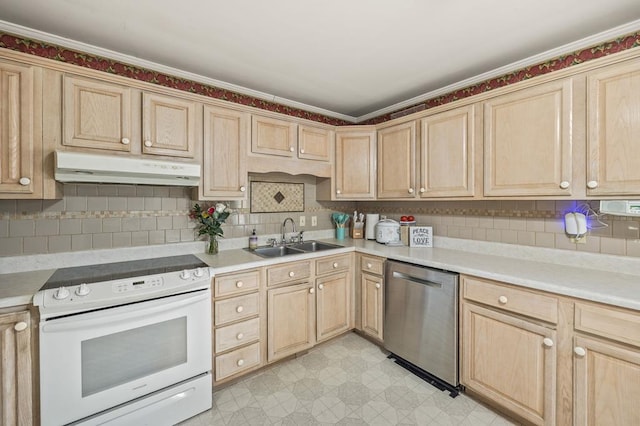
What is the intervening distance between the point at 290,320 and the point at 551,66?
9.29ft

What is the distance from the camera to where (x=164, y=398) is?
1.69 m

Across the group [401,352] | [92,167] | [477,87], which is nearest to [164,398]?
[92,167]

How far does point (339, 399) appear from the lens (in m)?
1.95

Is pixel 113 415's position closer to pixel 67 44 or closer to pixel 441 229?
pixel 67 44

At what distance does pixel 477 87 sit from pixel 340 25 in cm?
146

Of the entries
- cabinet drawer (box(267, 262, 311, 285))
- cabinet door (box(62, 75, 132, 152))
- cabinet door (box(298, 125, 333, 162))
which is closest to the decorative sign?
cabinet drawer (box(267, 262, 311, 285))

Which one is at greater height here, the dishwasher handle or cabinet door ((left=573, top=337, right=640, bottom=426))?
the dishwasher handle

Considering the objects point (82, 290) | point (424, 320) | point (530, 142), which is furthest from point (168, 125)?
point (530, 142)

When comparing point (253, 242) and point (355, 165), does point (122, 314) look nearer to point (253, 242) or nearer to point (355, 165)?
point (253, 242)

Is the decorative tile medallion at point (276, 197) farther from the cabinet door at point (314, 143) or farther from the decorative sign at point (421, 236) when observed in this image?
the decorative sign at point (421, 236)

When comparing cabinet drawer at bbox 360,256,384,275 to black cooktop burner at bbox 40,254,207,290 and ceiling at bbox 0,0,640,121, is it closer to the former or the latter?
black cooktop burner at bbox 40,254,207,290

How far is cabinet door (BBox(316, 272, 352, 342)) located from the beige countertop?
0.94 ft

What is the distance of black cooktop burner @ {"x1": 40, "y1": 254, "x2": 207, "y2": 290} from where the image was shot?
62.6 inches

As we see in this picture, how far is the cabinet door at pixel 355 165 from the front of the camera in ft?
9.71
